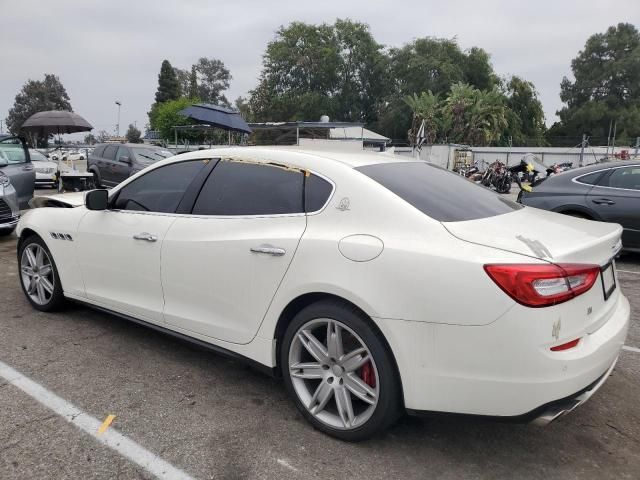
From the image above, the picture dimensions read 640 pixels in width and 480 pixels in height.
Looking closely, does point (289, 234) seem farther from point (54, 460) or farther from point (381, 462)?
point (54, 460)

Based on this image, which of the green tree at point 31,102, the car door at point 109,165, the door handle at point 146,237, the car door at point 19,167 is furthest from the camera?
the green tree at point 31,102

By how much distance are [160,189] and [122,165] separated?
11055 millimetres

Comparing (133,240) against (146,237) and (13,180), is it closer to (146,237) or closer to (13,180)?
(146,237)

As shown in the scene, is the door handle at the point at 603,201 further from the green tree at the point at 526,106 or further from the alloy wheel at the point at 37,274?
the green tree at the point at 526,106

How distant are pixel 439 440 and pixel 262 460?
3.04 ft

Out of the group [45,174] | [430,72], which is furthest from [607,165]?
[430,72]

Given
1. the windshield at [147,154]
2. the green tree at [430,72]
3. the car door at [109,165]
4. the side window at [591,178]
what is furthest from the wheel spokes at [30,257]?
the green tree at [430,72]

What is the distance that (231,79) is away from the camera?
9419cm

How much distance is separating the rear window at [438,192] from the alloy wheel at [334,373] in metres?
0.76

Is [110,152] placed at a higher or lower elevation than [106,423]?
higher

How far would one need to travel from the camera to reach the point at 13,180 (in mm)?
8297

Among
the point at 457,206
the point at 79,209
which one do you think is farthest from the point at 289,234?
the point at 79,209

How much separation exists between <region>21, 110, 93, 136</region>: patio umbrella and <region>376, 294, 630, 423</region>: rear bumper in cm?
1455

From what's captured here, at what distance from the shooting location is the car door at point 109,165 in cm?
1407
